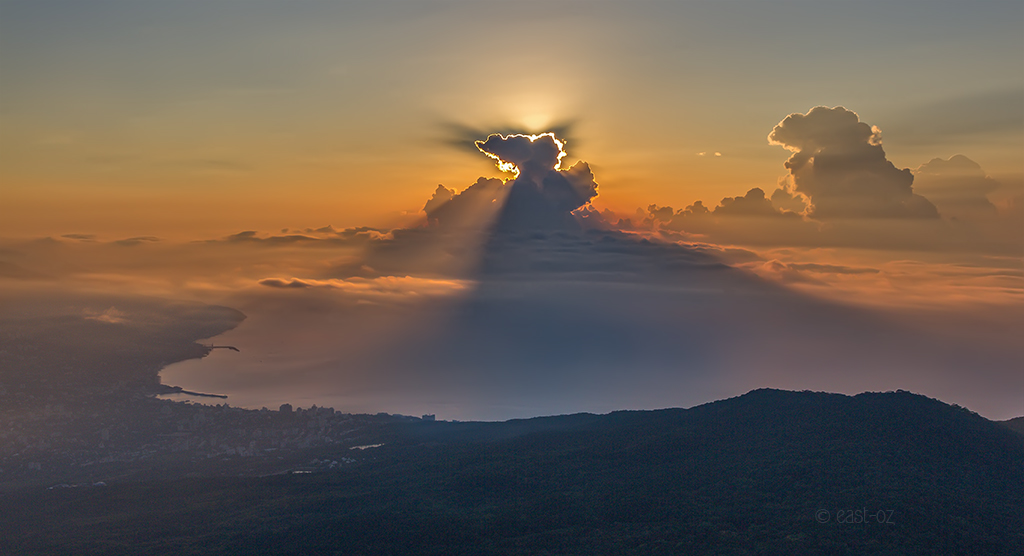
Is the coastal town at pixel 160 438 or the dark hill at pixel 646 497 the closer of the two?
the dark hill at pixel 646 497

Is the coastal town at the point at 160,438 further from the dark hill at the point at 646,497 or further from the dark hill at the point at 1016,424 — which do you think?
the dark hill at the point at 1016,424

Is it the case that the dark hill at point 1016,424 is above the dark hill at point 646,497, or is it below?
above

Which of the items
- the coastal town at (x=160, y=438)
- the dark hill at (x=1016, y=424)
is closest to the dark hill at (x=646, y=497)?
the dark hill at (x=1016, y=424)

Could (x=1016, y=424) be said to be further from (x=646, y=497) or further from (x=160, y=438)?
(x=160, y=438)

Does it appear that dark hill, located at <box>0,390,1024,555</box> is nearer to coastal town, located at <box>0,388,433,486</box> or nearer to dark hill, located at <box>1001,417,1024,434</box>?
dark hill, located at <box>1001,417,1024,434</box>

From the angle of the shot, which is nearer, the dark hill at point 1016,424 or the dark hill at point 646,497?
the dark hill at point 646,497

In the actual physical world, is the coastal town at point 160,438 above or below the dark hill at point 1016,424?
below

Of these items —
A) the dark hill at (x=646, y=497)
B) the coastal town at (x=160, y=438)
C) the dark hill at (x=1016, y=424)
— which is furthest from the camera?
the coastal town at (x=160, y=438)

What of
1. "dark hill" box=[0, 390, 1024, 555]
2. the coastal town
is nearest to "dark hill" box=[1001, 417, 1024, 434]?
"dark hill" box=[0, 390, 1024, 555]

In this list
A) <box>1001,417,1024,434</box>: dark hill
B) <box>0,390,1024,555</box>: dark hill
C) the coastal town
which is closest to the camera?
<box>0,390,1024,555</box>: dark hill

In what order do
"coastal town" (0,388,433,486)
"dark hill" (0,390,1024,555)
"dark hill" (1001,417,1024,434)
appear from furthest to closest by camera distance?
"coastal town" (0,388,433,486), "dark hill" (1001,417,1024,434), "dark hill" (0,390,1024,555)

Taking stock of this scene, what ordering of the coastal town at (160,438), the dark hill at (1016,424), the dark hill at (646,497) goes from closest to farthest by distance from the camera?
1. the dark hill at (646,497)
2. the dark hill at (1016,424)
3. the coastal town at (160,438)
